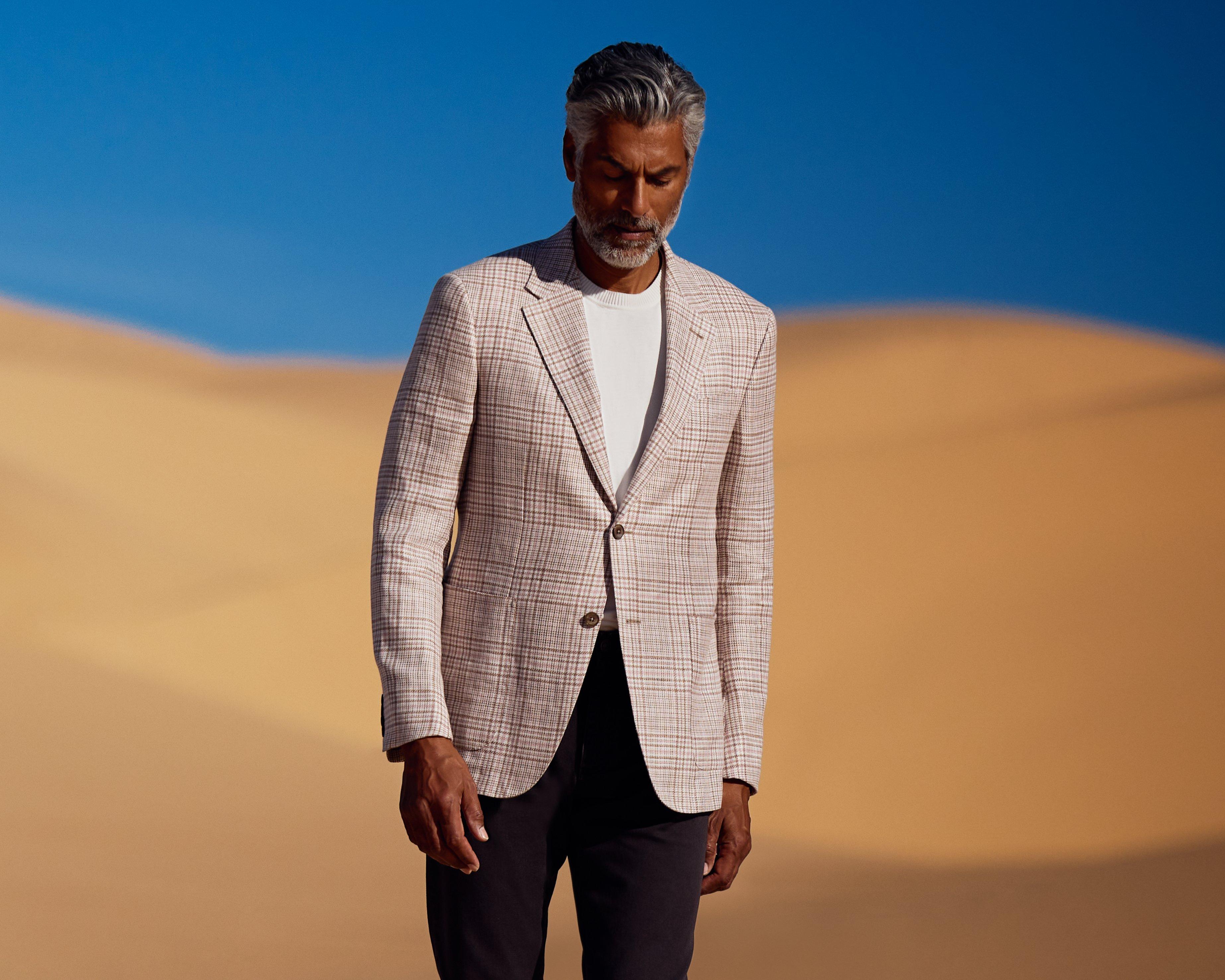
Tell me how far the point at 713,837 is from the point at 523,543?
0.63m

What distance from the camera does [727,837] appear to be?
7.76 feet

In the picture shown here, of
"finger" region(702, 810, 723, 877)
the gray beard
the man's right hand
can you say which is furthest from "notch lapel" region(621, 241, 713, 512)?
"finger" region(702, 810, 723, 877)

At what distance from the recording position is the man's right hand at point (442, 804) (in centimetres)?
199

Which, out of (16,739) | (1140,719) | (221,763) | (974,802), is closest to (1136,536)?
(1140,719)

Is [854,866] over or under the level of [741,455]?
under

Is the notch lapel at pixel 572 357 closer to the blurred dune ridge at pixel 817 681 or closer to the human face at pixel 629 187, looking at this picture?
the human face at pixel 629 187

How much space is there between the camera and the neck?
228cm

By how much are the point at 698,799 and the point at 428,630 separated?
0.50m

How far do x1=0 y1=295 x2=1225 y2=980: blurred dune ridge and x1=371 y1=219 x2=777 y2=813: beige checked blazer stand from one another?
3315 mm

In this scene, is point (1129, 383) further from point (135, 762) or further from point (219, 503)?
point (135, 762)

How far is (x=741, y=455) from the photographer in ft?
7.72

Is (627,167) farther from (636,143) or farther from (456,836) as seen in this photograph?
(456,836)

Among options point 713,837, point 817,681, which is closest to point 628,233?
point 713,837

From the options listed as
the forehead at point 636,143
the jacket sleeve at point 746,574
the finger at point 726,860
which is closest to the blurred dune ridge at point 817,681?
the finger at point 726,860
